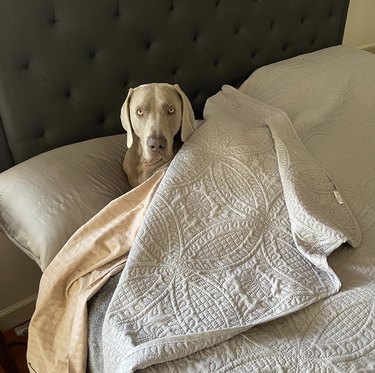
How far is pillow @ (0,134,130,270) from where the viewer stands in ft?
3.81

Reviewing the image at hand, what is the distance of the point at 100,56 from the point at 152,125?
414 millimetres

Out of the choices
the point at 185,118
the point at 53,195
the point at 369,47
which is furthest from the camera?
the point at 369,47

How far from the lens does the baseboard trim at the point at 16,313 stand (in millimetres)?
1713

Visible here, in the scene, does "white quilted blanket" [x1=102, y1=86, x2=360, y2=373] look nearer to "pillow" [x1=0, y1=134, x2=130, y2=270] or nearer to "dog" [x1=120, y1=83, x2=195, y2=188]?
"dog" [x1=120, y1=83, x2=195, y2=188]

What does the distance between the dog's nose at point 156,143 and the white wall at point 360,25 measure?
199 centimetres

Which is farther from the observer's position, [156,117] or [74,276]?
[156,117]

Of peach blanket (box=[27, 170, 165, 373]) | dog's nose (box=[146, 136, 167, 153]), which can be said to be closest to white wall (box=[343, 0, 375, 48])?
dog's nose (box=[146, 136, 167, 153])

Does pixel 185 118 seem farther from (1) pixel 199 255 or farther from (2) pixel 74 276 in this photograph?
(2) pixel 74 276

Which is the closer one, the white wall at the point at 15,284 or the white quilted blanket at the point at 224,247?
the white quilted blanket at the point at 224,247

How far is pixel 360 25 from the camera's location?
9.06 feet

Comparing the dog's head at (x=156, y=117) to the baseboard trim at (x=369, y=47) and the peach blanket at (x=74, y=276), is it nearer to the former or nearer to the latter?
the peach blanket at (x=74, y=276)

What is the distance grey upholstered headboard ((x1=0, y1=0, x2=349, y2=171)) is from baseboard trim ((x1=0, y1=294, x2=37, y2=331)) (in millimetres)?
642

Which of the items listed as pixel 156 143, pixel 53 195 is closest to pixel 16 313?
pixel 53 195

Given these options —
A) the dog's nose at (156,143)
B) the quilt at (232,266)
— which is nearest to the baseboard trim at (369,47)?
the quilt at (232,266)
